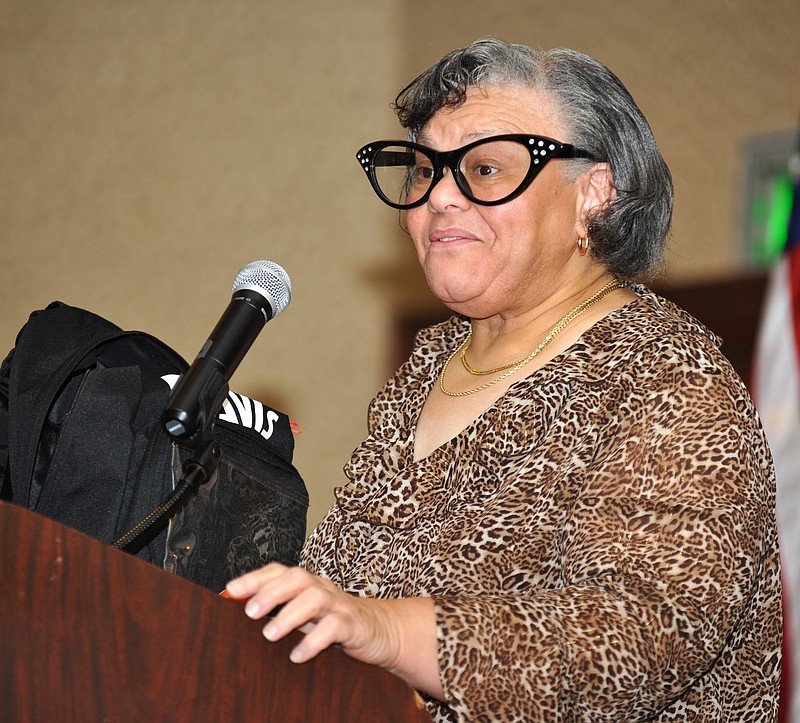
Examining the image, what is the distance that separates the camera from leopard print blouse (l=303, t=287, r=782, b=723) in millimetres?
1207

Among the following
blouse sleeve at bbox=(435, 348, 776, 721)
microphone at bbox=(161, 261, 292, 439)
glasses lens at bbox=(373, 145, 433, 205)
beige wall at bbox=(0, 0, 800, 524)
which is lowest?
blouse sleeve at bbox=(435, 348, 776, 721)

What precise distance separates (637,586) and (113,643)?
1.94 ft

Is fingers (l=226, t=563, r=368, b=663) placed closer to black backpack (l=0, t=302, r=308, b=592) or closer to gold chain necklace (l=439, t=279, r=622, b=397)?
black backpack (l=0, t=302, r=308, b=592)

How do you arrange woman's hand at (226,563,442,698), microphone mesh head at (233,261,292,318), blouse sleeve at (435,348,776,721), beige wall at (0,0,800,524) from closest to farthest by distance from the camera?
woman's hand at (226,563,442,698), blouse sleeve at (435,348,776,721), microphone mesh head at (233,261,292,318), beige wall at (0,0,800,524)

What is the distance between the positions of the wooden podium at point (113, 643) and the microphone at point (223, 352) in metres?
0.27

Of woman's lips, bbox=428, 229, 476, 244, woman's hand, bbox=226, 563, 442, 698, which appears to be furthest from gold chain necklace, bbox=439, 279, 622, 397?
woman's hand, bbox=226, 563, 442, 698

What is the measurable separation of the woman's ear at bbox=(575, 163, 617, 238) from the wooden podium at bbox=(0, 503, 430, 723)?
3.20ft

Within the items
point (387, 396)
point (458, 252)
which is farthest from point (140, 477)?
point (458, 252)

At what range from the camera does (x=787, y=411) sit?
2.21m

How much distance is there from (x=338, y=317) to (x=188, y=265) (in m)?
0.68

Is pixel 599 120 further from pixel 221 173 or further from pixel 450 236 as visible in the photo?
pixel 221 173

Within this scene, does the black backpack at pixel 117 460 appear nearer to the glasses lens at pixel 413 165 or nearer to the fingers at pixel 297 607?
the glasses lens at pixel 413 165

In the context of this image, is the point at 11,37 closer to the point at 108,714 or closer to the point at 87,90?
the point at 87,90

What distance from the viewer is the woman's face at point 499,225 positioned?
1.70 meters
